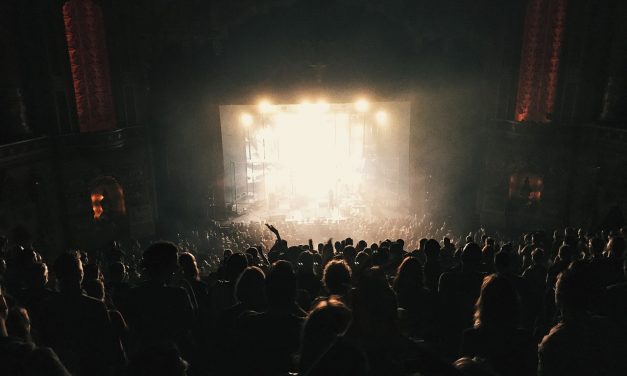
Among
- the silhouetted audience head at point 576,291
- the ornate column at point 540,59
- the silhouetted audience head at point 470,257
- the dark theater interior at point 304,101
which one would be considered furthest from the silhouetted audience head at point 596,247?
the ornate column at point 540,59

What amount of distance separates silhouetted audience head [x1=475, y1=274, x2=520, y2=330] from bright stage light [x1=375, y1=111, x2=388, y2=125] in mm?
23394

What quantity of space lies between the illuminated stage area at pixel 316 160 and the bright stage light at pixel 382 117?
0.07m

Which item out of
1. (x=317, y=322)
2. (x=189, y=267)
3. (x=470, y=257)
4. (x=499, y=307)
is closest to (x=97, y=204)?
(x=189, y=267)

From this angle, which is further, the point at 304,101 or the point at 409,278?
the point at 304,101

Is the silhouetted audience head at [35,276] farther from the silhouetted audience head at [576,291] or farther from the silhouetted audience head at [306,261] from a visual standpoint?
the silhouetted audience head at [576,291]

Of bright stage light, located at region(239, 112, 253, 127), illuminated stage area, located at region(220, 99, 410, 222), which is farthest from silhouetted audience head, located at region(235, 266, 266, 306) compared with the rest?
bright stage light, located at region(239, 112, 253, 127)

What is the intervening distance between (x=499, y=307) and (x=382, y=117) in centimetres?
2452

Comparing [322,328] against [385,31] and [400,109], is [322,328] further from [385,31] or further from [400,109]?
[400,109]

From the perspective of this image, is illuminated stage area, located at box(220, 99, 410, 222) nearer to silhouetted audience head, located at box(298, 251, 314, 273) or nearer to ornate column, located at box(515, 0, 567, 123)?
ornate column, located at box(515, 0, 567, 123)

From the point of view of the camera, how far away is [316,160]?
3028cm

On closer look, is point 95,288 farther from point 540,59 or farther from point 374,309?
point 540,59

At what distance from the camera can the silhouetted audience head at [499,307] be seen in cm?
314

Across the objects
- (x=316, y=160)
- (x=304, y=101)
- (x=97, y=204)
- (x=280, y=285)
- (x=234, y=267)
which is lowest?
(x=97, y=204)

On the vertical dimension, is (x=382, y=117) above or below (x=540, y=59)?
below
